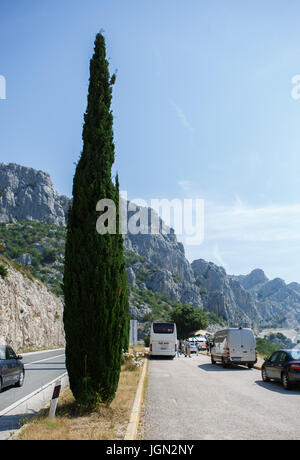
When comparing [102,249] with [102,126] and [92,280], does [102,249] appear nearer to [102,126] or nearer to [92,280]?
[92,280]

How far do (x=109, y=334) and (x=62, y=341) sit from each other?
51332 millimetres

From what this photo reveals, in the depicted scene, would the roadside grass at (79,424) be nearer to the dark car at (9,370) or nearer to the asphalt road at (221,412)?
the asphalt road at (221,412)

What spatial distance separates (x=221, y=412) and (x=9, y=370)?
7654 millimetres

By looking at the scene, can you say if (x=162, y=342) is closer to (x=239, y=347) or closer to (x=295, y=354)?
(x=239, y=347)

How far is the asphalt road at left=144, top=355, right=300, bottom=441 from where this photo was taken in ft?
23.0

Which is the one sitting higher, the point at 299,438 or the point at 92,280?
the point at 92,280

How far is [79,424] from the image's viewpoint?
7414 millimetres

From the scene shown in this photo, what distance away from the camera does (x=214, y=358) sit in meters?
26.4

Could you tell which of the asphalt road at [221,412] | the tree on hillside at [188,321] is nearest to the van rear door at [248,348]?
the asphalt road at [221,412]

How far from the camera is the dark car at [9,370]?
12.8 metres

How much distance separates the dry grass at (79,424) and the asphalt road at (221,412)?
56cm

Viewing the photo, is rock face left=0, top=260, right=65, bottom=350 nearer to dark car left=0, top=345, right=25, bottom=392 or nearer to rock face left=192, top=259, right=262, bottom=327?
dark car left=0, top=345, right=25, bottom=392

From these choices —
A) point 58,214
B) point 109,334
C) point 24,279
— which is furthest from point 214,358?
point 58,214

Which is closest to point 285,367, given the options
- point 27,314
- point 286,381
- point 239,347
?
point 286,381
